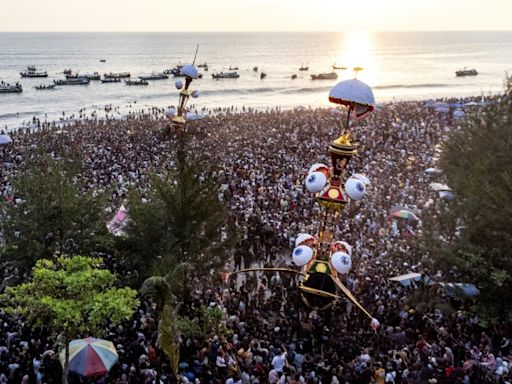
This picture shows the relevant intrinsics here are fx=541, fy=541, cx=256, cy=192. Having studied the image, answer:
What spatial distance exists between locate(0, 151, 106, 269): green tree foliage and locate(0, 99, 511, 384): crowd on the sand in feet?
5.27

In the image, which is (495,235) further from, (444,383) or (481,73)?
(481,73)

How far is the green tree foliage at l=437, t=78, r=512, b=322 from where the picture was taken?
13.5 meters

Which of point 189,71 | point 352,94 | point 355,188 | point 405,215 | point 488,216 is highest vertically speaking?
point 352,94

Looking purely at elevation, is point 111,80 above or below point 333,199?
below

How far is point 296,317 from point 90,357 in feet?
17.4

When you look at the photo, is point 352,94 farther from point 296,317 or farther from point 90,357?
point 90,357

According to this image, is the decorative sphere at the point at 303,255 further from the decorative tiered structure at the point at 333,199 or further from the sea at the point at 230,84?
the sea at the point at 230,84

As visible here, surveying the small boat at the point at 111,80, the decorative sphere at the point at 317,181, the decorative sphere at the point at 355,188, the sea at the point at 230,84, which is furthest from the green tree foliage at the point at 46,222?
the small boat at the point at 111,80

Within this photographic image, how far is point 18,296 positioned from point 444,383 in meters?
8.26

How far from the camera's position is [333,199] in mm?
12492

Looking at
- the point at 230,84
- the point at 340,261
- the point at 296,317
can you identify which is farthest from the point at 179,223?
the point at 230,84

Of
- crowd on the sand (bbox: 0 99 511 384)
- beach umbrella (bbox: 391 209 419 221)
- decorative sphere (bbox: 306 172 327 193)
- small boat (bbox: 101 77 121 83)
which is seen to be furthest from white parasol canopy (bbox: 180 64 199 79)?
small boat (bbox: 101 77 121 83)

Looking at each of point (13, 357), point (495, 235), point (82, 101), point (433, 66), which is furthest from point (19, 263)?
point (433, 66)

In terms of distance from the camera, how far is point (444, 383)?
10938 millimetres
